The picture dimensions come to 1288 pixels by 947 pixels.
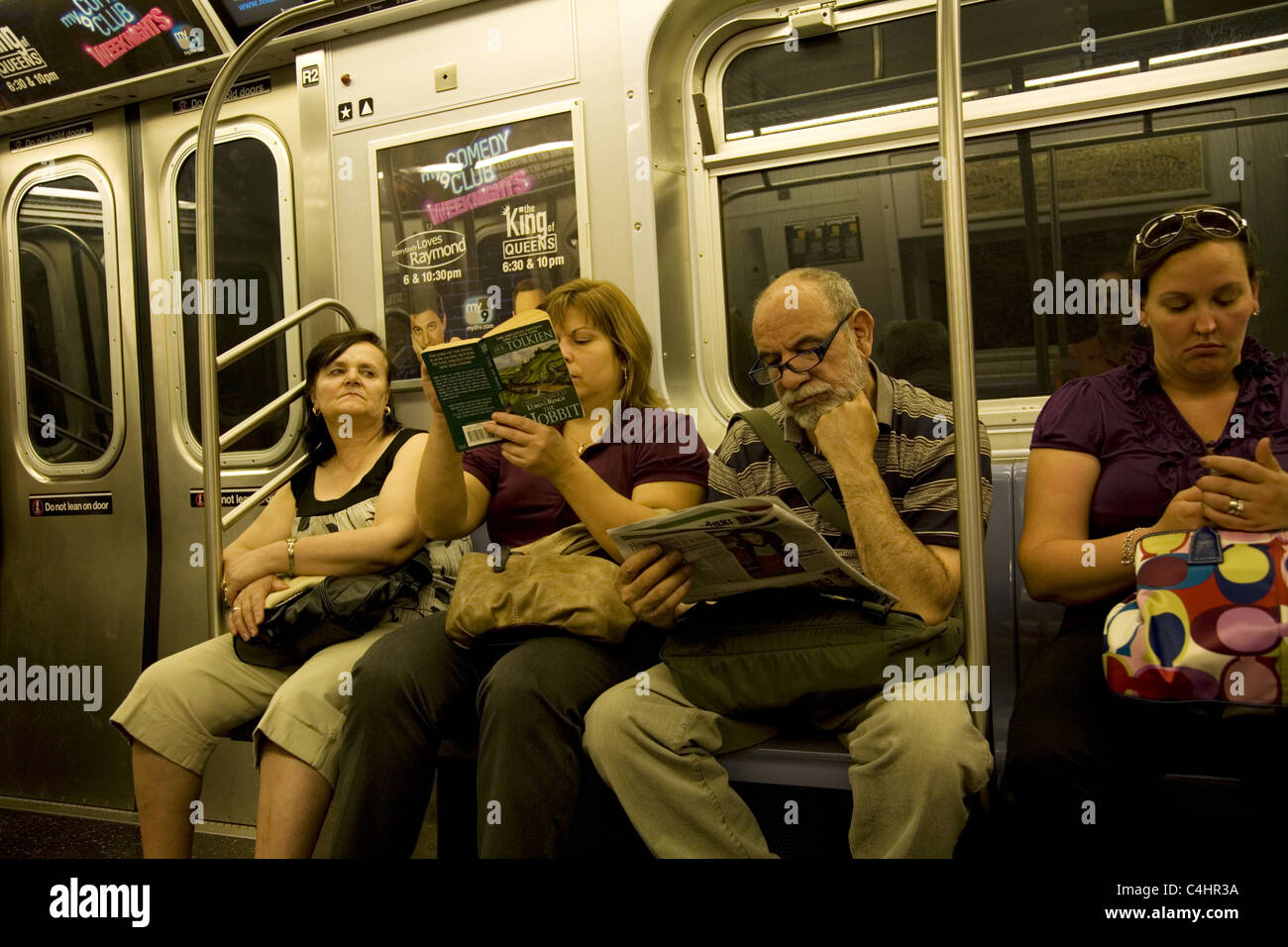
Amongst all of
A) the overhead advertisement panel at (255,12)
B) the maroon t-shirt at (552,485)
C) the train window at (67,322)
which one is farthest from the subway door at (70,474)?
the maroon t-shirt at (552,485)

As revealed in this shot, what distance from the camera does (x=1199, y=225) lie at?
2.00 meters

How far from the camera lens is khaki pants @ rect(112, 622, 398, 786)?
239 cm

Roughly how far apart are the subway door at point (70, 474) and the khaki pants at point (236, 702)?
1877mm

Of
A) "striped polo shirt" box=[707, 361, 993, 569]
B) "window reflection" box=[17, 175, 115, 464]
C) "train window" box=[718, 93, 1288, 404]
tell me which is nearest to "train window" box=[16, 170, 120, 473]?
"window reflection" box=[17, 175, 115, 464]

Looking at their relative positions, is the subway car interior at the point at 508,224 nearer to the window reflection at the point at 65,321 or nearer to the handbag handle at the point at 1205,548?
the window reflection at the point at 65,321

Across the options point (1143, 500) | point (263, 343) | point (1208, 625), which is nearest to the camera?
point (1208, 625)

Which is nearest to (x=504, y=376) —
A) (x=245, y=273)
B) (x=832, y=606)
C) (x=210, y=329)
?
(x=832, y=606)

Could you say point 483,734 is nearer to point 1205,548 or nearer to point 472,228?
point 1205,548

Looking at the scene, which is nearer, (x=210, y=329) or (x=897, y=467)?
(x=897, y=467)

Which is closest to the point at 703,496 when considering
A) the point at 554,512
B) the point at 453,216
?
the point at 554,512

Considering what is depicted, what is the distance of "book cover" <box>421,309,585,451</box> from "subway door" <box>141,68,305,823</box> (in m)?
1.79

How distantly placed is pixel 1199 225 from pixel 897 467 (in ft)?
2.48
